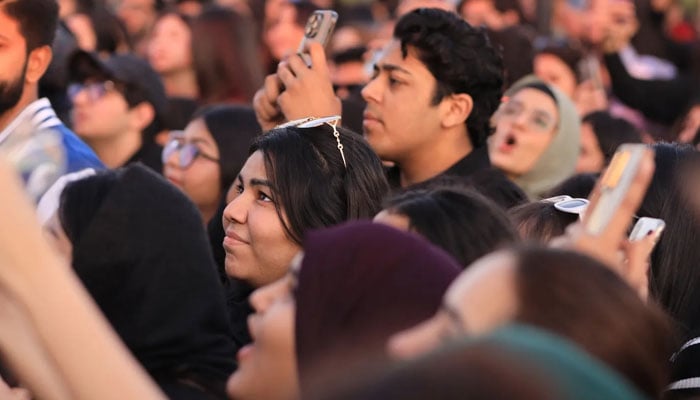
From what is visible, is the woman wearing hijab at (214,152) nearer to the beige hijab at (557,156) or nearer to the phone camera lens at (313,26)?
the phone camera lens at (313,26)

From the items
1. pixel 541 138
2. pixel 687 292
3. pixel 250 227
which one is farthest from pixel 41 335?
pixel 541 138

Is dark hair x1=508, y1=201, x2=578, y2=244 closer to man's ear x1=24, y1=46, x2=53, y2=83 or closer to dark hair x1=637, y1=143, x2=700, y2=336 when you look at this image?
dark hair x1=637, y1=143, x2=700, y2=336

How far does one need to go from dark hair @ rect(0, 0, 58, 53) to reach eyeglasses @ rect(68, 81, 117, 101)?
1597mm

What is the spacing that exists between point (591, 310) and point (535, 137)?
162 inches

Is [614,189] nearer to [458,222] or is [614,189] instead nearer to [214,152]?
[458,222]

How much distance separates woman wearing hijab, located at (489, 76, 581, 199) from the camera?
19.2 feet

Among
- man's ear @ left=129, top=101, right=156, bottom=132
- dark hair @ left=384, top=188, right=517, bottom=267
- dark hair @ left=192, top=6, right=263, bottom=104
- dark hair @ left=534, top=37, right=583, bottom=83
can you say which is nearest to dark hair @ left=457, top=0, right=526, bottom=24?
dark hair @ left=534, top=37, right=583, bottom=83

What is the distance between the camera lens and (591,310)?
183 centimetres

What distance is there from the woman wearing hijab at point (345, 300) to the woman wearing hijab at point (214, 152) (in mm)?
3017

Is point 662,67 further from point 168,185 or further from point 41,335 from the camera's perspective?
point 41,335

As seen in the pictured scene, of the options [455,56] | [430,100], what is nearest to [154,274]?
[430,100]

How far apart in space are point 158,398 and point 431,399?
1.97 feet

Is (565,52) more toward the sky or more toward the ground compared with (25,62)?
more toward the ground

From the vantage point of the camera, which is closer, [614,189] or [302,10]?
[614,189]
